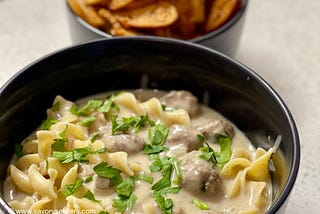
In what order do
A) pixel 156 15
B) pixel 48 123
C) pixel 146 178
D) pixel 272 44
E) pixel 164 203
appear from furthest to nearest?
pixel 272 44, pixel 156 15, pixel 48 123, pixel 146 178, pixel 164 203

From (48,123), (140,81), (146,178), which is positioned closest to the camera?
(146,178)

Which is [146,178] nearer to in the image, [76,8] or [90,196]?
[90,196]

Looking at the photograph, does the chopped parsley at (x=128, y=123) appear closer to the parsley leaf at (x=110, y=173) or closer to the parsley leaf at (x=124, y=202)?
the parsley leaf at (x=110, y=173)

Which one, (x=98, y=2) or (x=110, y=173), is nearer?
(x=110, y=173)

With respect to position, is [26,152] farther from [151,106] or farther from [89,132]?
[151,106]

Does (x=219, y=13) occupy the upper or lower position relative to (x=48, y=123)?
upper

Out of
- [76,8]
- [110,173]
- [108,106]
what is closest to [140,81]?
[108,106]

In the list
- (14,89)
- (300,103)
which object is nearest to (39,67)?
(14,89)

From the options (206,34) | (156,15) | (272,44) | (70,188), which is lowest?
(272,44)
